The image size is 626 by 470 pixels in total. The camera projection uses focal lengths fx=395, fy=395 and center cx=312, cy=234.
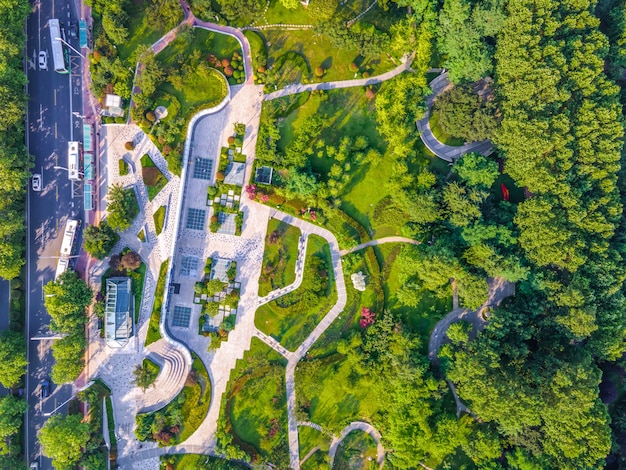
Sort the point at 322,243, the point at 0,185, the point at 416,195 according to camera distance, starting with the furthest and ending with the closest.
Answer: the point at 322,243
the point at 416,195
the point at 0,185

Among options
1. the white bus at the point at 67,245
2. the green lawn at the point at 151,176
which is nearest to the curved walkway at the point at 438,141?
the green lawn at the point at 151,176

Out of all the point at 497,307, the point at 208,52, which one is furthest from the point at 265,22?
the point at 497,307

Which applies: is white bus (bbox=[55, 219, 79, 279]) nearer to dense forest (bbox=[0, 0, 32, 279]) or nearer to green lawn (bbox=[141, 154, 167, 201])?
dense forest (bbox=[0, 0, 32, 279])

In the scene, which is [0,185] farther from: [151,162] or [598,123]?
[598,123]

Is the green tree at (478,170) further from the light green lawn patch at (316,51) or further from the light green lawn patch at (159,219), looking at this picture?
the light green lawn patch at (159,219)

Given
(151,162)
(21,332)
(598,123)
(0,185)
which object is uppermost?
(598,123)

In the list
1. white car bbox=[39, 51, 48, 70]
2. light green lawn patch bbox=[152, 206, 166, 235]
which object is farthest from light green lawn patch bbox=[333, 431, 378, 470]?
white car bbox=[39, 51, 48, 70]
